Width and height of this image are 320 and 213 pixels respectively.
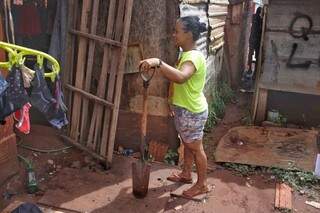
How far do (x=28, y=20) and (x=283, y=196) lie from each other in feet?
14.0

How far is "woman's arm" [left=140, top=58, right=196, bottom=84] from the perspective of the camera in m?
3.77

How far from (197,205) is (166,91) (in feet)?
5.49

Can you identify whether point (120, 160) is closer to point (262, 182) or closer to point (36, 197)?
point (36, 197)

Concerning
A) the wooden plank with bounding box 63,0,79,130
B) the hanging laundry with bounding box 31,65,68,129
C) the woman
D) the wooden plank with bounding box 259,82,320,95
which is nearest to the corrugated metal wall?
the wooden plank with bounding box 259,82,320,95

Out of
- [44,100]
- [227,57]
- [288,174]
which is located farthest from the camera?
[227,57]

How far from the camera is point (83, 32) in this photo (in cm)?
516

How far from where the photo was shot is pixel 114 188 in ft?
15.5

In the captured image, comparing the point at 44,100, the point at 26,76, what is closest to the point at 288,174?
the point at 44,100

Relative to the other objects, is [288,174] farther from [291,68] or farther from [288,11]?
[288,11]

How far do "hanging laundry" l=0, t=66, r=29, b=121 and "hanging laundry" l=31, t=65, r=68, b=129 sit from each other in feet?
0.33

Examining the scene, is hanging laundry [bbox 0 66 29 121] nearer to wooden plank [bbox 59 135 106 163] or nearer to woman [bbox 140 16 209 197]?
woman [bbox 140 16 209 197]

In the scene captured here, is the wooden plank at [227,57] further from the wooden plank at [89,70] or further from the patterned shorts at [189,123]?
the patterned shorts at [189,123]

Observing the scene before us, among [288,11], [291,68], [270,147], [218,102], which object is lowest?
[270,147]

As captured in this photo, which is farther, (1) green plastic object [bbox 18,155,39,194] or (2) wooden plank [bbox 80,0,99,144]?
(2) wooden plank [bbox 80,0,99,144]
